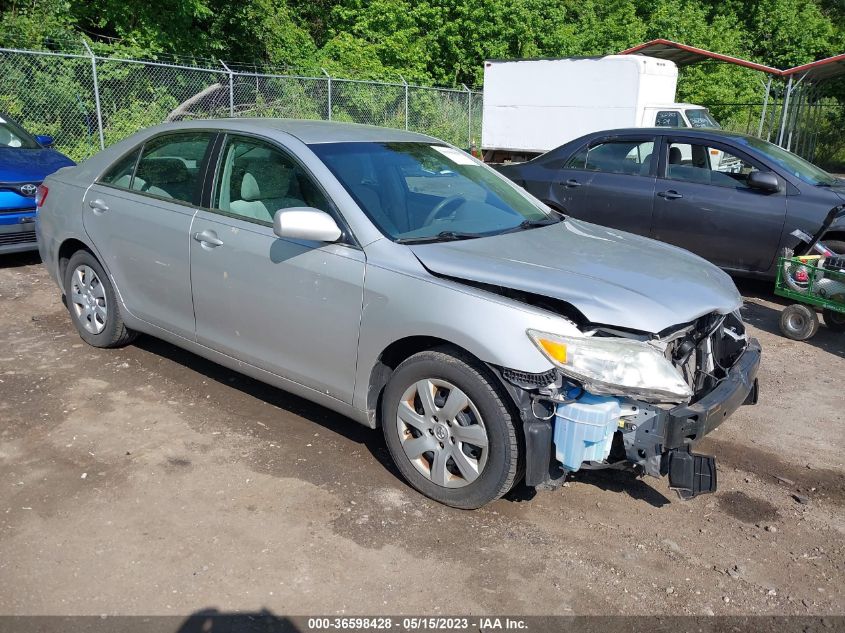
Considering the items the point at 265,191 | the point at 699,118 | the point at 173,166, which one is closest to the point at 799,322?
the point at 265,191

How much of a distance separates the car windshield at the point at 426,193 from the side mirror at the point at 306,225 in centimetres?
24

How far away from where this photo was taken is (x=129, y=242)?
4902mm

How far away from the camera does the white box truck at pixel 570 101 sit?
16547 mm

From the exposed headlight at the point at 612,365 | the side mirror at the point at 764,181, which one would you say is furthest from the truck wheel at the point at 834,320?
the exposed headlight at the point at 612,365

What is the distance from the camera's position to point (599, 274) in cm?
356

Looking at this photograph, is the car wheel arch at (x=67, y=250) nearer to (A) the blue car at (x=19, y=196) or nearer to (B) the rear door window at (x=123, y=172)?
(B) the rear door window at (x=123, y=172)

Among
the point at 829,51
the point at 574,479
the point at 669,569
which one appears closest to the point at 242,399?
the point at 574,479

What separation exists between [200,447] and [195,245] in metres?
1.17

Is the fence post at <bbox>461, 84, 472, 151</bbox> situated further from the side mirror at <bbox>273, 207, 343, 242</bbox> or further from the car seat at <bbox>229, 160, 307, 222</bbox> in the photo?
the side mirror at <bbox>273, 207, 343, 242</bbox>

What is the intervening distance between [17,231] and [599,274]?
21.8 ft

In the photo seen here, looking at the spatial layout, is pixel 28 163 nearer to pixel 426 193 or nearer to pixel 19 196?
pixel 19 196

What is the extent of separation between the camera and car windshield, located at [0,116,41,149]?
9.03 meters

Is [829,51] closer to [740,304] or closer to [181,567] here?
[740,304]

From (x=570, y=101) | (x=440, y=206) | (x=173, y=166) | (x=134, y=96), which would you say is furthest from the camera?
(x=570, y=101)
